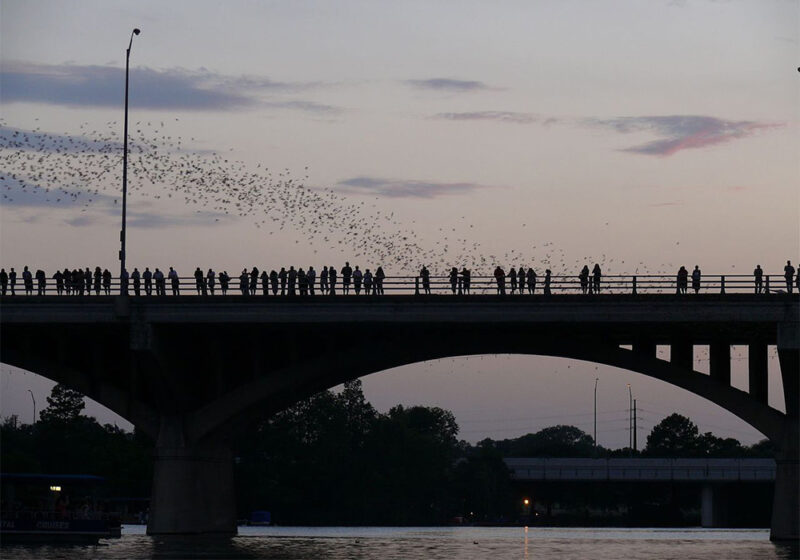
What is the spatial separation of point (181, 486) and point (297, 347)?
872 centimetres

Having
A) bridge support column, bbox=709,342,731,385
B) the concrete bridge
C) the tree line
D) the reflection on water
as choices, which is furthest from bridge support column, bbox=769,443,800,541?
the tree line

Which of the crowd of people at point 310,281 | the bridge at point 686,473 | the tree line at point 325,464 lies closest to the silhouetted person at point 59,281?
the crowd of people at point 310,281

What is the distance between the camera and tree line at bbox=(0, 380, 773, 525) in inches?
5655

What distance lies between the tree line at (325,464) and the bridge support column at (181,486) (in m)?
54.4

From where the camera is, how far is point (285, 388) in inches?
2958

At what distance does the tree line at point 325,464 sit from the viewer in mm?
143625

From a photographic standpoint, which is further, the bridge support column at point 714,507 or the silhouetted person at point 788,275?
the bridge support column at point 714,507

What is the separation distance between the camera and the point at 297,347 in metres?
75.9

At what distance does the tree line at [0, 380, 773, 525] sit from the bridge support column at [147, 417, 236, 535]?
54.4m

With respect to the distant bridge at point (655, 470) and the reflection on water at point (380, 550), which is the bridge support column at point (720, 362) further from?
the distant bridge at point (655, 470)

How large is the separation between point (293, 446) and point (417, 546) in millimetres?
82806

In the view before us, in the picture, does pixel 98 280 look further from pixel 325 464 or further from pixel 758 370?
pixel 325 464

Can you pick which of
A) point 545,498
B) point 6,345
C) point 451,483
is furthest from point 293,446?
point 6,345

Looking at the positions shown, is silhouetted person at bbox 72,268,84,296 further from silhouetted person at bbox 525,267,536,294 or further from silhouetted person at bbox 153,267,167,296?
silhouetted person at bbox 525,267,536,294
